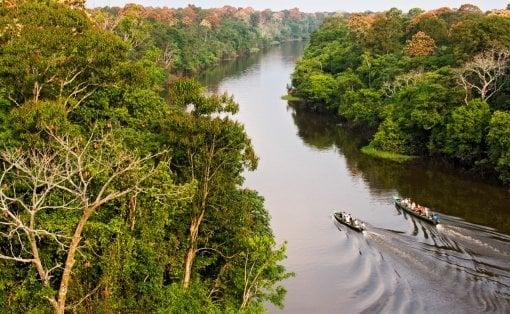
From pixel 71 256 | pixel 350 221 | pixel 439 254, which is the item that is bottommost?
pixel 350 221

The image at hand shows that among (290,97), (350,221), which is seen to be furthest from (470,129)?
(290,97)

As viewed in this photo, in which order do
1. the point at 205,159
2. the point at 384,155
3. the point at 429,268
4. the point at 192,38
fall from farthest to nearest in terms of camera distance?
the point at 192,38
the point at 384,155
the point at 429,268
the point at 205,159

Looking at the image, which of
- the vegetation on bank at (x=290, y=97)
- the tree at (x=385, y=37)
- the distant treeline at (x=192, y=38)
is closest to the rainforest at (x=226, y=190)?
the tree at (x=385, y=37)

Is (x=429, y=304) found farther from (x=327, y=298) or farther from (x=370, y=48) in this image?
(x=370, y=48)

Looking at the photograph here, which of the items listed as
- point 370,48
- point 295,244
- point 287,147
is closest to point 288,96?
point 370,48

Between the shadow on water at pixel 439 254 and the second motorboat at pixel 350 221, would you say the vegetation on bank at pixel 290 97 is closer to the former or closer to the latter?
the shadow on water at pixel 439 254

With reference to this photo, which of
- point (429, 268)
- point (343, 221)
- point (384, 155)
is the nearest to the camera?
point (429, 268)

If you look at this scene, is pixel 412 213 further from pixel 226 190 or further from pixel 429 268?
pixel 226 190
